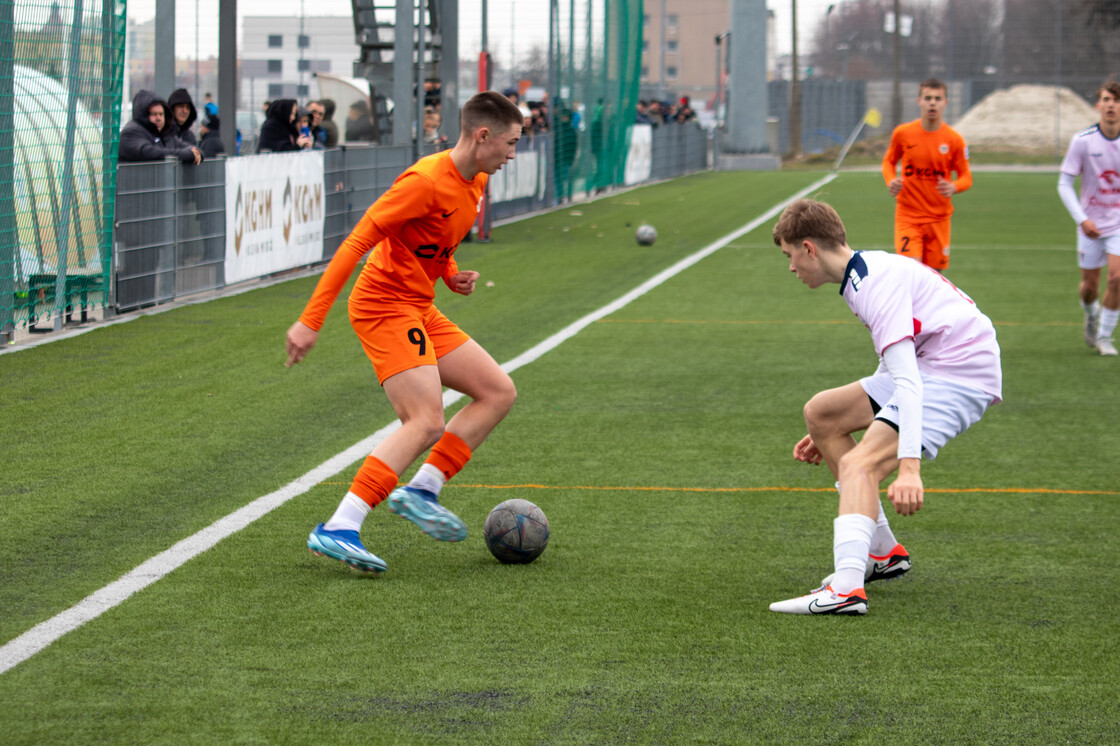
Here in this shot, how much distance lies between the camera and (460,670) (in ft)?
13.7

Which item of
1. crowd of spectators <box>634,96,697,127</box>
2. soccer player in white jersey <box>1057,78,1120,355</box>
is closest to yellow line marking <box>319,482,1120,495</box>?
soccer player in white jersey <box>1057,78,1120,355</box>

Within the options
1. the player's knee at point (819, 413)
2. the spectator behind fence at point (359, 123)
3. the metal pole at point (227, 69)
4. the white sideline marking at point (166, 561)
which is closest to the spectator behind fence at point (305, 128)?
the metal pole at point (227, 69)

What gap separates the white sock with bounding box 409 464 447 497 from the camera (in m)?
5.49

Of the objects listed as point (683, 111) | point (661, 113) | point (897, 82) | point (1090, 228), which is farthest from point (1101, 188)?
point (897, 82)

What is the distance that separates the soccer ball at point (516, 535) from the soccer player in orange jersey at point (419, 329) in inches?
5.8

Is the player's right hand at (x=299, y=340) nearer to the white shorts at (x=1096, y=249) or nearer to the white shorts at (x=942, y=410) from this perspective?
the white shorts at (x=942, y=410)

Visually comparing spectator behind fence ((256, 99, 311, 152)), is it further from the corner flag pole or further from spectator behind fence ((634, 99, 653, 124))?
the corner flag pole

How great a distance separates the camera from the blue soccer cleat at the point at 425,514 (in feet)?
17.7

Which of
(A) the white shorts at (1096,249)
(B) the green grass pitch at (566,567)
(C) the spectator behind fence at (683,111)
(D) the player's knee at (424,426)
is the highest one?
(C) the spectator behind fence at (683,111)

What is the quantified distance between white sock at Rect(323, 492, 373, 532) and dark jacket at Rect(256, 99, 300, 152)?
37.7ft

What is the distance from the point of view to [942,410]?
186 inches

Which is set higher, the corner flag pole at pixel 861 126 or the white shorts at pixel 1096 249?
the corner flag pole at pixel 861 126

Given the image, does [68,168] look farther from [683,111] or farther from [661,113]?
[683,111]

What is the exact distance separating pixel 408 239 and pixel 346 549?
1.21m
